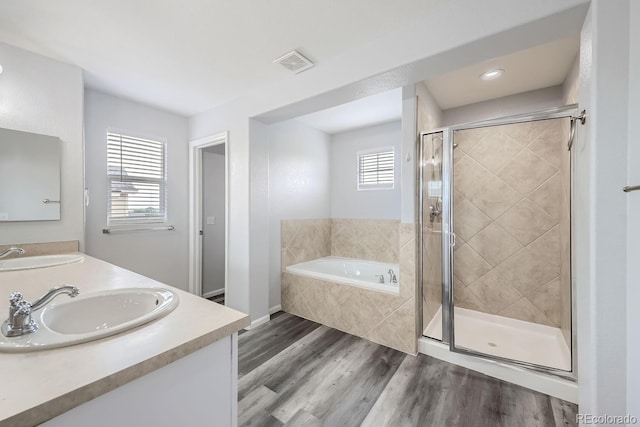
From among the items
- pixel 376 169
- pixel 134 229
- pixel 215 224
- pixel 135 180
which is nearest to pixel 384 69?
pixel 376 169

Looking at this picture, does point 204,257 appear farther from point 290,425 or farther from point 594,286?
point 594,286

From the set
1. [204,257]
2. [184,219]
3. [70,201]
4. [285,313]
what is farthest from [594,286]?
[204,257]

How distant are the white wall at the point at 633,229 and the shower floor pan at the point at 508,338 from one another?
1.25 meters

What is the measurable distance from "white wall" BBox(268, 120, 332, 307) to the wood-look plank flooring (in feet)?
3.65

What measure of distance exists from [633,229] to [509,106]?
2.16 m

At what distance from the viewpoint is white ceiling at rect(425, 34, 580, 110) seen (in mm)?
1941

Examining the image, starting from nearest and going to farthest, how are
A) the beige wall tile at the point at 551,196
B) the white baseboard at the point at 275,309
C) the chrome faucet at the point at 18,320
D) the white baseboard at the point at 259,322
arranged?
the chrome faucet at the point at 18,320, the beige wall tile at the point at 551,196, the white baseboard at the point at 259,322, the white baseboard at the point at 275,309

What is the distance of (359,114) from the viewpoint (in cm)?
328

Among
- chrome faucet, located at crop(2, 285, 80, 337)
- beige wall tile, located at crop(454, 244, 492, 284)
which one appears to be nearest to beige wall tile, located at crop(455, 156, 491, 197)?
beige wall tile, located at crop(454, 244, 492, 284)

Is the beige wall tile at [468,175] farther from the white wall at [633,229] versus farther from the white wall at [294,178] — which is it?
the white wall at [633,229]

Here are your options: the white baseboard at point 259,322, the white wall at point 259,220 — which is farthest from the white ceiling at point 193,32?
the white baseboard at point 259,322

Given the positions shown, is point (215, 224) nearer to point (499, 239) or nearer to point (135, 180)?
point (135, 180)

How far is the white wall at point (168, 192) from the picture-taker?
2.63 m

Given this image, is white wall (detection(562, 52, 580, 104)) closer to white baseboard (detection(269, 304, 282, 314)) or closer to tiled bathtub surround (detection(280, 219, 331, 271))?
tiled bathtub surround (detection(280, 219, 331, 271))
